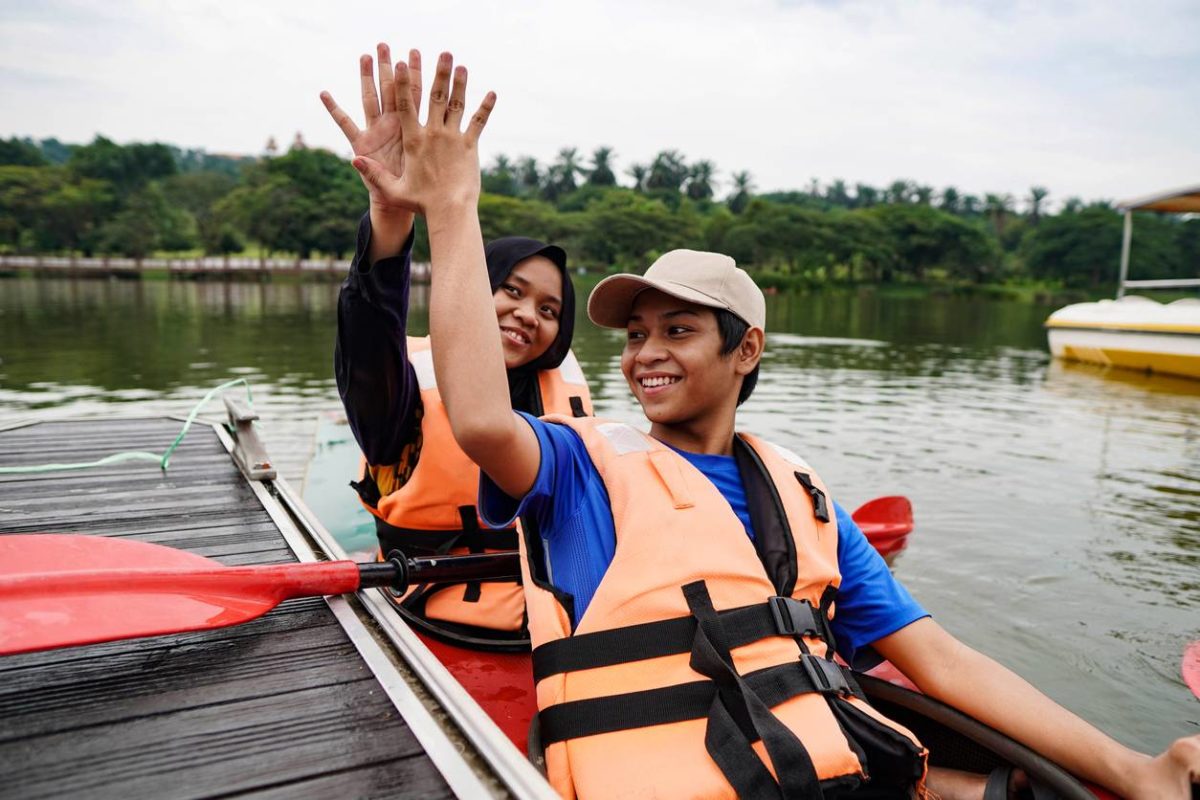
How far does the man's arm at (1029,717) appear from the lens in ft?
5.76

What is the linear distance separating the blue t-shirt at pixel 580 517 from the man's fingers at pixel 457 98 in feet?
2.12

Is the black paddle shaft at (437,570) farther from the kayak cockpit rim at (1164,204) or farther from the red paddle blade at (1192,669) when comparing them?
the kayak cockpit rim at (1164,204)

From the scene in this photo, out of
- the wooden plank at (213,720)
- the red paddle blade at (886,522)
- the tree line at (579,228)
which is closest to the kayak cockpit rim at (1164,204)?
the red paddle blade at (886,522)

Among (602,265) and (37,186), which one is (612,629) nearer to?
(602,265)

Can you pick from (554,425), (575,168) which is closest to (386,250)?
(554,425)

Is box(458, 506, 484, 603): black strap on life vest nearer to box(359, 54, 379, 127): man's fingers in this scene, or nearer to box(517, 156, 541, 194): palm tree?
box(359, 54, 379, 127): man's fingers

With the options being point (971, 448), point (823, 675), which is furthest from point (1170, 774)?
point (971, 448)

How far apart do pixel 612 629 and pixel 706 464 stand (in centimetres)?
59

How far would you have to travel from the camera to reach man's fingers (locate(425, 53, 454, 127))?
148 cm

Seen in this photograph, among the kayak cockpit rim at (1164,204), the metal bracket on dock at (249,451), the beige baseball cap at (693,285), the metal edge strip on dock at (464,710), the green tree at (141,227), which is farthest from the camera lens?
the green tree at (141,227)

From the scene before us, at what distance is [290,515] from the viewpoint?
131 inches

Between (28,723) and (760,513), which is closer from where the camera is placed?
(28,723)

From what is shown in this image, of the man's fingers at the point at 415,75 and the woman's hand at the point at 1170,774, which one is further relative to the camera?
the woman's hand at the point at 1170,774

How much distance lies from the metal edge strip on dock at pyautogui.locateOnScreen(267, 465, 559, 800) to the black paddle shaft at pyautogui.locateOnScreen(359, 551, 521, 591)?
0.24 feet
